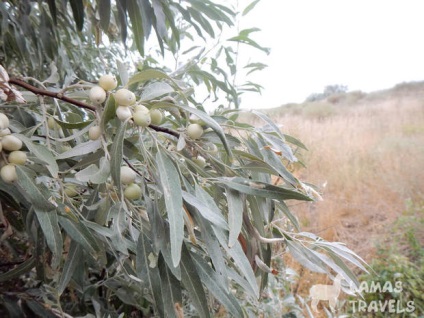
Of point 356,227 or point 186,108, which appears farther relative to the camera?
point 356,227

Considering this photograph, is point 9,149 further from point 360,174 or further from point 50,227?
point 360,174

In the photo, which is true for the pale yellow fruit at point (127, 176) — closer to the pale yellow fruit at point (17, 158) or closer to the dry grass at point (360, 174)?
the pale yellow fruit at point (17, 158)

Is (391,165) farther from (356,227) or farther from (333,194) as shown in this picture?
(356,227)

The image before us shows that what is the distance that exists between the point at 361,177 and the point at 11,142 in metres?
3.43

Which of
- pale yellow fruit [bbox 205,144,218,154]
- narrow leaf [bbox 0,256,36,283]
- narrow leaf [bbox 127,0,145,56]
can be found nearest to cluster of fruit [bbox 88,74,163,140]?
pale yellow fruit [bbox 205,144,218,154]

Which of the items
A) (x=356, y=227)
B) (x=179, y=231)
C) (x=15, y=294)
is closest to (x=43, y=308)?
(x=15, y=294)

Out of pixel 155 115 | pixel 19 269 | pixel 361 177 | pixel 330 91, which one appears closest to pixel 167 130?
pixel 155 115

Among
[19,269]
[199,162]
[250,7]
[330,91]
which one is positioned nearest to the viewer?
[199,162]

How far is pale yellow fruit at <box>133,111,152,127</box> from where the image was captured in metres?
0.34

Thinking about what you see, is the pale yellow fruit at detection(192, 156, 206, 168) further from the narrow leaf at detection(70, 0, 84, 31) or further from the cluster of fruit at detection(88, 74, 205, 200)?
the narrow leaf at detection(70, 0, 84, 31)

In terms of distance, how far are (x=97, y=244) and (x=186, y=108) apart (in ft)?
0.66

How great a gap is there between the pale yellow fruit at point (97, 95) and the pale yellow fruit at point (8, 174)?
107 millimetres

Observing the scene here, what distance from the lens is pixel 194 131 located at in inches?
15.7

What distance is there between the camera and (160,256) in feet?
1.33
